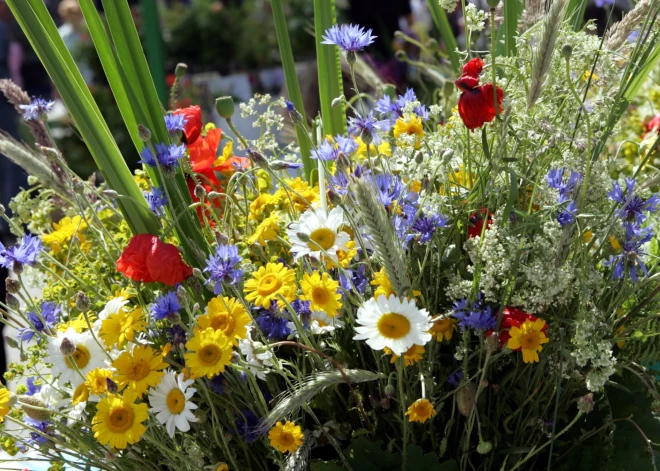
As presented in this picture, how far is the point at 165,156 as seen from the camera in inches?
33.1

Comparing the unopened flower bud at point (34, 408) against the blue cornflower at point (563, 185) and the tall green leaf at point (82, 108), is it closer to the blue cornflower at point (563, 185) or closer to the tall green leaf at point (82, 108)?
the tall green leaf at point (82, 108)

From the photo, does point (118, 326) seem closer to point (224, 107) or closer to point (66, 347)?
point (66, 347)

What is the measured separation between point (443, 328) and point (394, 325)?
0.36 ft

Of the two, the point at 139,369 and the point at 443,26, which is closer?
the point at 139,369

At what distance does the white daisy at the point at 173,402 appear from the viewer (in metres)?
0.75

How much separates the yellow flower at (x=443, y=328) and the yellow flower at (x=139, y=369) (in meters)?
0.25

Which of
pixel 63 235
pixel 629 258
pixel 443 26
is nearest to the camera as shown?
pixel 629 258

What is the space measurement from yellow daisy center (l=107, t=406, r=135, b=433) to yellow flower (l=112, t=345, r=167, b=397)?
0.8 inches

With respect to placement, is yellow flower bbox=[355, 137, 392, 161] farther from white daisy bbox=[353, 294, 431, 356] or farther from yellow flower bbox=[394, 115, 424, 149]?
white daisy bbox=[353, 294, 431, 356]

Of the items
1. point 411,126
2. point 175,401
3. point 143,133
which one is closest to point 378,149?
point 411,126

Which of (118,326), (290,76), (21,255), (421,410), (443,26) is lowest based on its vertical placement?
(421,410)

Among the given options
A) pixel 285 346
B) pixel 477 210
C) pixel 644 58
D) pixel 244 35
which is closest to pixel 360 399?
pixel 285 346

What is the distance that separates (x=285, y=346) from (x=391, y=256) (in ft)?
0.78

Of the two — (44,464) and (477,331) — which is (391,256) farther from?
(44,464)
